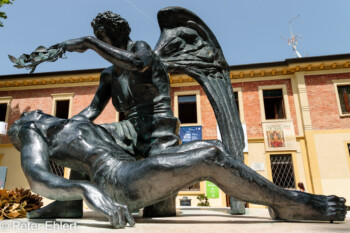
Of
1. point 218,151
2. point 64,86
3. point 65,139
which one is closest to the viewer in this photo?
point 218,151

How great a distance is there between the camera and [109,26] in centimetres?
261

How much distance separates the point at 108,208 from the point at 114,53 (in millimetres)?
1177

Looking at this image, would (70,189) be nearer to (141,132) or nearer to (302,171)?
(141,132)

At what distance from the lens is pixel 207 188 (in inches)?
532

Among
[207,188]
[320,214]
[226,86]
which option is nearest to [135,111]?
[226,86]

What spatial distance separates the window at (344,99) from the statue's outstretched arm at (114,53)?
1482 cm

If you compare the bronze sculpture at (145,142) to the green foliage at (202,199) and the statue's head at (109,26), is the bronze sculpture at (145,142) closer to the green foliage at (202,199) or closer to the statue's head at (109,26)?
the statue's head at (109,26)

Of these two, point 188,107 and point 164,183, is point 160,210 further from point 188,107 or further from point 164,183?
point 188,107

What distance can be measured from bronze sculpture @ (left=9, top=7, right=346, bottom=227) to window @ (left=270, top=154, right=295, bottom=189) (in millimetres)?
12030

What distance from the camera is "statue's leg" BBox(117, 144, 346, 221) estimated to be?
1.71m

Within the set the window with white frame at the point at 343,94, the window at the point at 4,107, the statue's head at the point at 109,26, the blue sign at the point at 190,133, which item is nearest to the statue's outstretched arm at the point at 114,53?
the statue's head at the point at 109,26

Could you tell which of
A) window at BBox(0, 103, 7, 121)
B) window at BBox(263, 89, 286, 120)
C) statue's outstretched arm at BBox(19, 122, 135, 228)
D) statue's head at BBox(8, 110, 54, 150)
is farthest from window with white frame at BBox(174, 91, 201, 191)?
statue's outstretched arm at BBox(19, 122, 135, 228)

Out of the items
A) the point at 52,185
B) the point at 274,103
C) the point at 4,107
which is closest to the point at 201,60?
the point at 52,185

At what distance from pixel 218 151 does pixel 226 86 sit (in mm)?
1383
